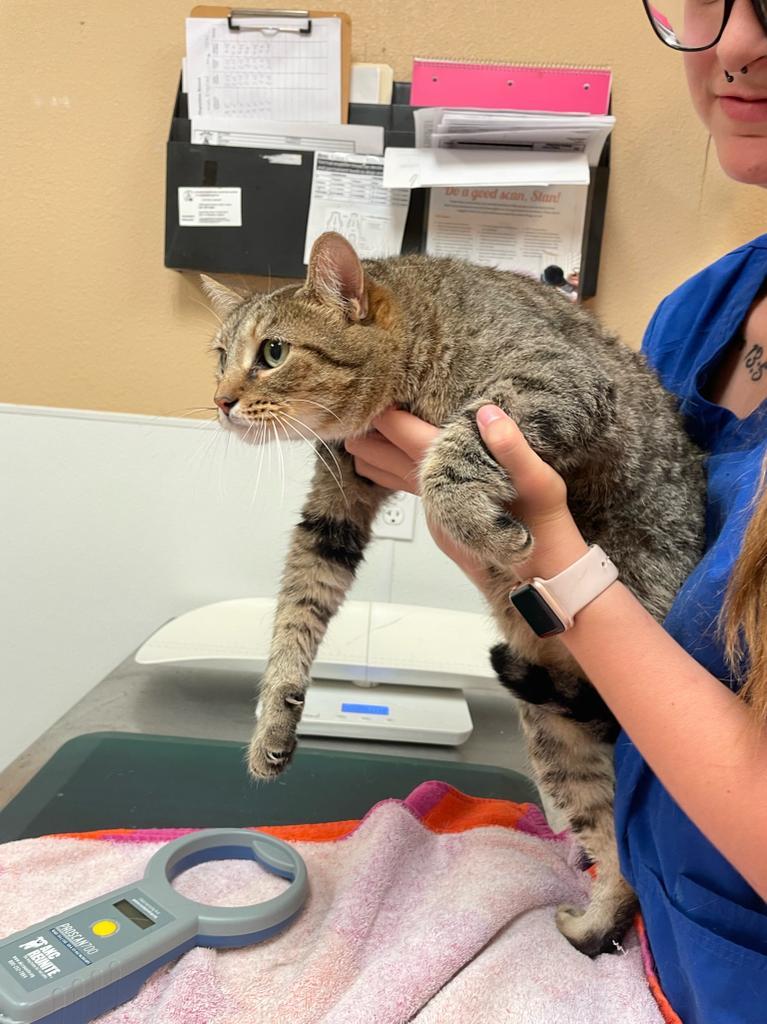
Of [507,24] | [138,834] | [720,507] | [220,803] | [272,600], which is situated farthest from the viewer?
[272,600]

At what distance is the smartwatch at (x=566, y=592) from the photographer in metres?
0.71

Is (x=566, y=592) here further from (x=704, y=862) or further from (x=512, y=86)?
(x=512, y=86)

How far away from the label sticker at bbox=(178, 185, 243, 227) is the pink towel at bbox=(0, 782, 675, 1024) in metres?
1.12

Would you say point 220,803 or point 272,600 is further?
point 272,600

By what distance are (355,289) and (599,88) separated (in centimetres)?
88

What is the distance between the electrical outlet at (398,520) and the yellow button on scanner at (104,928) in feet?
3.15

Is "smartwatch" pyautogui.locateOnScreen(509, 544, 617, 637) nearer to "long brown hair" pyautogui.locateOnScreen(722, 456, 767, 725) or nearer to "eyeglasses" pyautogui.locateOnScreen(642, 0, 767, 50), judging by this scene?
"long brown hair" pyautogui.locateOnScreen(722, 456, 767, 725)

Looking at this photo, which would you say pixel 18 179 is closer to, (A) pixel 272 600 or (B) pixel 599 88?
(A) pixel 272 600

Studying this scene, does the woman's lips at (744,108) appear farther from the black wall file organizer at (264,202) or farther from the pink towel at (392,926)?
the pink towel at (392,926)

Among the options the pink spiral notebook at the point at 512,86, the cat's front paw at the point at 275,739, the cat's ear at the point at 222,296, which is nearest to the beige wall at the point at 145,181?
the pink spiral notebook at the point at 512,86

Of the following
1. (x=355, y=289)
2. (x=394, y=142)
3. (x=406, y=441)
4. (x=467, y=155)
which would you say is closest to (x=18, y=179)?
(x=394, y=142)

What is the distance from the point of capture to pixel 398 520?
162 cm

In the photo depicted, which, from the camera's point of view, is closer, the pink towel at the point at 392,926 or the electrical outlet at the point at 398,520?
the pink towel at the point at 392,926

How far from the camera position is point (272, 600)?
5.27ft
